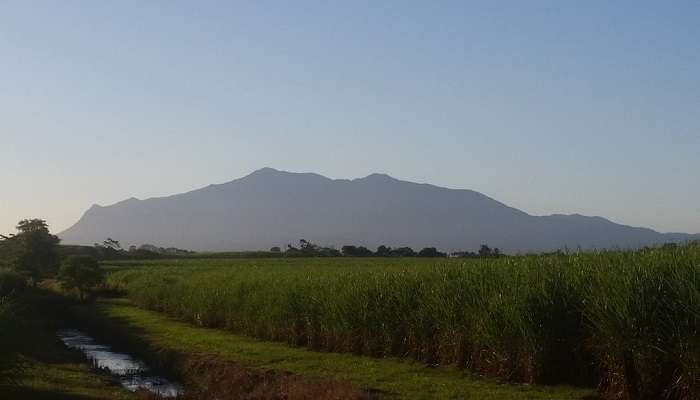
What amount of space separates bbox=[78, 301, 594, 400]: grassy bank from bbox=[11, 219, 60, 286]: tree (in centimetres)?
3490

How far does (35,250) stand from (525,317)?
59.3 metres

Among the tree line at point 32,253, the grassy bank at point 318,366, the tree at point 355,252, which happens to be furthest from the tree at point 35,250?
the tree at point 355,252

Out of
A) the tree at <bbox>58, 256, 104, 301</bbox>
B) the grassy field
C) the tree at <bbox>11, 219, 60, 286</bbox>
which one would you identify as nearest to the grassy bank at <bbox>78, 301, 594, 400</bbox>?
the grassy field

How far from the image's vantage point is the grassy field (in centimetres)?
1553

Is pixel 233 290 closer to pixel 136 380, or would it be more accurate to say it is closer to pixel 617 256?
pixel 136 380

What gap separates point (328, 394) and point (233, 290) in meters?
16.3

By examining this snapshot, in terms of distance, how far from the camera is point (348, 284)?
86.4 feet

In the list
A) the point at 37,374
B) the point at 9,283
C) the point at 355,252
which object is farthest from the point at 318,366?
the point at 355,252

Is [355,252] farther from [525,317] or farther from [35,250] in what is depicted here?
[525,317]

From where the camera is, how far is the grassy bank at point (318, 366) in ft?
57.8

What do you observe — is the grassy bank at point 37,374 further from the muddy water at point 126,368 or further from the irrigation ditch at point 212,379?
the irrigation ditch at point 212,379

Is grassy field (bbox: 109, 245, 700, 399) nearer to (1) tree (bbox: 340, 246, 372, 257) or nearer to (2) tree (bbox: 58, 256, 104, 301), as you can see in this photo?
(2) tree (bbox: 58, 256, 104, 301)

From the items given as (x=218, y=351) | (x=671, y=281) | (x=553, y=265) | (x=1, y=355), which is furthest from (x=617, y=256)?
(x=1, y=355)

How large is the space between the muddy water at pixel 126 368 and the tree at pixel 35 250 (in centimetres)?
3020
